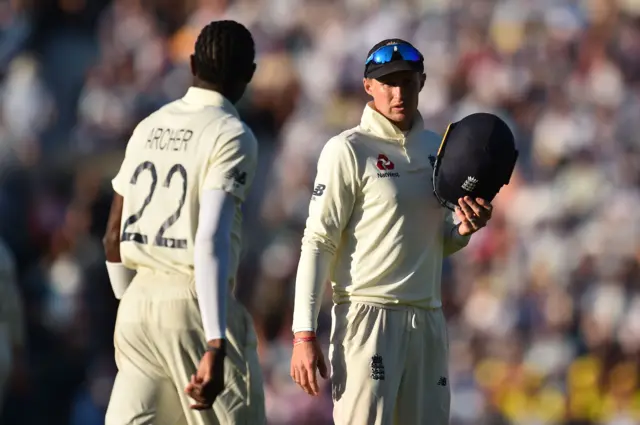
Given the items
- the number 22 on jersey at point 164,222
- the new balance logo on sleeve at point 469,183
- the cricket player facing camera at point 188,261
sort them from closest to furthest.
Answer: the cricket player facing camera at point 188,261 < the number 22 on jersey at point 164,222 < the new balance logo on sleeve at point 469,183

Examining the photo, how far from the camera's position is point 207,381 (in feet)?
16.7

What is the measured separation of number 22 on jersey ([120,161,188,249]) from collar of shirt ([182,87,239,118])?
319 millimetres

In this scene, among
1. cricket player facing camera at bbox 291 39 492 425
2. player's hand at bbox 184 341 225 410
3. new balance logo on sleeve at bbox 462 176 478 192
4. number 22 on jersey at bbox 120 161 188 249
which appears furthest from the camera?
cricket player facing camera at bbox 291 39 492 425

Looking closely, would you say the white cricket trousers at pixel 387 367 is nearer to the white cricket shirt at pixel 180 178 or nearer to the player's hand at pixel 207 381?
the white cricket shirt at pixel 180 178

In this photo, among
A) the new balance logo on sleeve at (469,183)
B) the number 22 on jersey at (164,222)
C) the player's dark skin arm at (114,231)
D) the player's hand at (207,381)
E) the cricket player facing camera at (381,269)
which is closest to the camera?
the player's hand at (207,381)

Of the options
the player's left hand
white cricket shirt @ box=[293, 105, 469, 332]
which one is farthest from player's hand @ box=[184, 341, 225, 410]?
white cricket shirt @ box=[293, 105, 469, 332]

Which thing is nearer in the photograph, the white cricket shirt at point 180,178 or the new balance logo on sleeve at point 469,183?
the white cricket shirt at point 180,178

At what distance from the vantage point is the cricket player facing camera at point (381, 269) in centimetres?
586

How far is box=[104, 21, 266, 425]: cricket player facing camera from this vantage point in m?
5.23

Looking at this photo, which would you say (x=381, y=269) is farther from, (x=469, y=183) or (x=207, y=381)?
(x=207, y=381)

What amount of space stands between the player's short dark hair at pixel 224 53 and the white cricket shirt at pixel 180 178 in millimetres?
83

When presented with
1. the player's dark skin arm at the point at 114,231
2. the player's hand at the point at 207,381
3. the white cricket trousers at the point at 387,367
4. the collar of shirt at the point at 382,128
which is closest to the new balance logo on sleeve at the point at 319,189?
the collar of shirt at the point at 382,128

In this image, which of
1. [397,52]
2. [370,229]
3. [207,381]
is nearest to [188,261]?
[207,381]

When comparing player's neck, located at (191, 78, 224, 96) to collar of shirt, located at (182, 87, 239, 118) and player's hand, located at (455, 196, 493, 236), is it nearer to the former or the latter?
collar of shirt, located at (182, 87, 239, 118)
